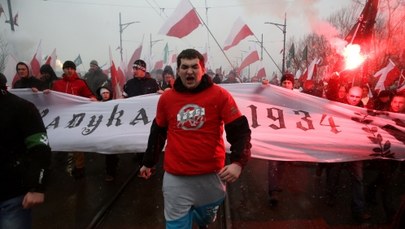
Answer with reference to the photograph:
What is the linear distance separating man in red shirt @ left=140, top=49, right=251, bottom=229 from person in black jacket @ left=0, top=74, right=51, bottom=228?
100cm

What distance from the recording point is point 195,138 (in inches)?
113

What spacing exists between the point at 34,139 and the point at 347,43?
9599mm

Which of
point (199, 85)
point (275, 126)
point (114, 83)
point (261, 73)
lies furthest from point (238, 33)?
point (261, 73)

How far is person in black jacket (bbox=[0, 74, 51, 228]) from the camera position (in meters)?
2.59

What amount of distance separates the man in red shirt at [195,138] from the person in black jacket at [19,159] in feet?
3.28

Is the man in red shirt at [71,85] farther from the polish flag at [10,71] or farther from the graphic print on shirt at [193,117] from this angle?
the graphic print on shirt at [193,117]

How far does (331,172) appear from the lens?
501cm

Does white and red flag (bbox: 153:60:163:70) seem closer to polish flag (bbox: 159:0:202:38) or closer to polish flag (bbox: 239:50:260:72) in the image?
polish flag (bbox: 239:50:260:72)

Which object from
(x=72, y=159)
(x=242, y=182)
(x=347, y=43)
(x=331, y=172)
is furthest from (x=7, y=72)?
(x=347, y=43)

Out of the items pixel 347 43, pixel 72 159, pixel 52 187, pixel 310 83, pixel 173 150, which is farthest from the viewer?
pixel 347 43

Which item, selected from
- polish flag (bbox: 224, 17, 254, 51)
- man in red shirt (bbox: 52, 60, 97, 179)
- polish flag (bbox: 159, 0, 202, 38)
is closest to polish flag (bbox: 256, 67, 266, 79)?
polish flag (bbox: 224, 17, 254, 51)

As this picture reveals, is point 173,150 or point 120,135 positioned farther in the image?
point 120,135

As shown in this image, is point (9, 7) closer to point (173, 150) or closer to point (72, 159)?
point (72, 159)

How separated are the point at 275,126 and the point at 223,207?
1314 mm
